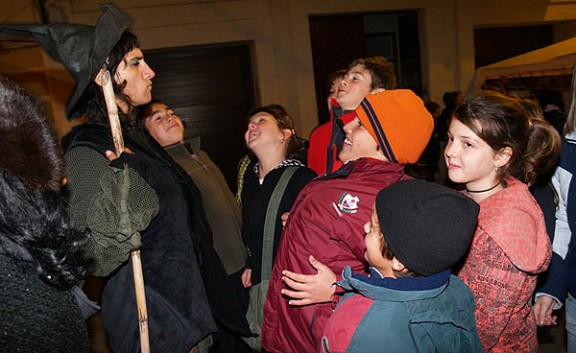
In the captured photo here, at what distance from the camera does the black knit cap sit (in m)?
1.32

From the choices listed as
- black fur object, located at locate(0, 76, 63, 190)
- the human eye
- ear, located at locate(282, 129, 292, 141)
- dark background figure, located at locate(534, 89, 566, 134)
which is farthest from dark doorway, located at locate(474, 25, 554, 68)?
black fur object, located at locate(0, 76, 63, 190)

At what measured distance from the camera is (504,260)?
1680 millimetres

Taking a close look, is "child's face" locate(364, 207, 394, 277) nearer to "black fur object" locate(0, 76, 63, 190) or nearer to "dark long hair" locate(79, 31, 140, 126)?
"black fur object" locate(0, 76, 63, 190)

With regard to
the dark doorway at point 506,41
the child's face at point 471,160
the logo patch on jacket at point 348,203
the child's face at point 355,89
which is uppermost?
the dark doorway at point 506,41

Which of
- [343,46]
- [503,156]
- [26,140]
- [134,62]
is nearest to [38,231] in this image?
[26,140]

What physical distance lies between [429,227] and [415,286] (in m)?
0.21

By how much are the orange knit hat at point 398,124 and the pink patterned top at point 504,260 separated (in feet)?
1.50

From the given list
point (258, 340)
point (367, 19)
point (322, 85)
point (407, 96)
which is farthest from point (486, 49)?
point (258, 340)

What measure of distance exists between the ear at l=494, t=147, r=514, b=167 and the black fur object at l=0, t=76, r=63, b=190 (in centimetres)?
178

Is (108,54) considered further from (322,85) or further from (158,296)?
(322,85)

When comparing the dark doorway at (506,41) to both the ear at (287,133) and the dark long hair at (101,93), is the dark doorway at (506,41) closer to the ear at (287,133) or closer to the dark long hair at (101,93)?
the ear at (287,133)

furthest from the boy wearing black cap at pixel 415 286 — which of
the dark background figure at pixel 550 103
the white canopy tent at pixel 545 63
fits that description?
the white canopy tent at pixel 545 63

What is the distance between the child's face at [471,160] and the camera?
1.84 m

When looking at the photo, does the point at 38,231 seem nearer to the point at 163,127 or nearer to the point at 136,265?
the point at 136,265
